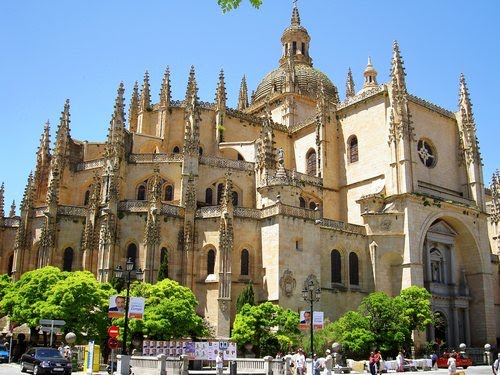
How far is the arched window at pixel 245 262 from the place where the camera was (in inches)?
1606

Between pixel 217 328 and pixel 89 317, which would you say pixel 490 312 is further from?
pixel 89 317

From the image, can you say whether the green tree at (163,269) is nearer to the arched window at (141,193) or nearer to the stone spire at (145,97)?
the arched window at (141,193)

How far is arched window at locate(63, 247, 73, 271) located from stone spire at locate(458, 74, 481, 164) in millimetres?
33456

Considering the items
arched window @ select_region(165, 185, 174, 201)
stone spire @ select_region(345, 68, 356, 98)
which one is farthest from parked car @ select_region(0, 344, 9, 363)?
stone spire @ select_region(345, 68, 356, 98)

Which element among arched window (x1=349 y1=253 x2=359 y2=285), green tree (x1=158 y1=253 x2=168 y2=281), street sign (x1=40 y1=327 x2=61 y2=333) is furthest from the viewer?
arched window (x1=349 y1=253 x2=359 y2=285)

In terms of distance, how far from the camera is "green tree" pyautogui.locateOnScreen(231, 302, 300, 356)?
1361 inches

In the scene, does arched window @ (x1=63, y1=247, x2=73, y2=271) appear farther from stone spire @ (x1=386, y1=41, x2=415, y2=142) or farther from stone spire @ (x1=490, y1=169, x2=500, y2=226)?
stone spire @ (x1=490, y1=169, x2=500, y2=226)

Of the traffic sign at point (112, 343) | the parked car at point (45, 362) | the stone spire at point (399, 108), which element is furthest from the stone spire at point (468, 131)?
the parked car at point (45, 362)

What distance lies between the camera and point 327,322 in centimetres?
3941

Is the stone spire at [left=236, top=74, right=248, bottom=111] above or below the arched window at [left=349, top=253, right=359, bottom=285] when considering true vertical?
above

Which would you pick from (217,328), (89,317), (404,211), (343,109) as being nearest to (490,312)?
(404,211)

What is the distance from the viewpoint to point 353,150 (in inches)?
1976

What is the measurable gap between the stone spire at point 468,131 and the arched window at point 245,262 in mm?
22399

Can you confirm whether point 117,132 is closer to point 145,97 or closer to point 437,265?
point 145,97
